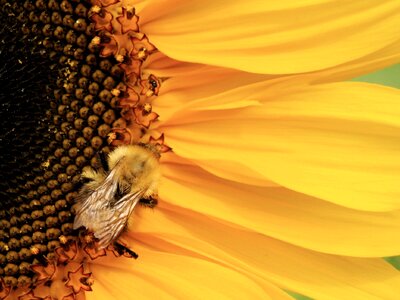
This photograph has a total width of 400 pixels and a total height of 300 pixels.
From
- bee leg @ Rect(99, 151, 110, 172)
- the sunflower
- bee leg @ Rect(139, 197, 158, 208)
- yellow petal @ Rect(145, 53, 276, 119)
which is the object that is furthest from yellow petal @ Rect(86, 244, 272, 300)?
yellow petal @ Rect(145, 53, 276, 119)

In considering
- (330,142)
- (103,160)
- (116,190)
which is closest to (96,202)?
(116,190)

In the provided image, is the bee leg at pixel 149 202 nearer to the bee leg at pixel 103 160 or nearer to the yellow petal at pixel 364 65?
the bee leg at pixel 103 160

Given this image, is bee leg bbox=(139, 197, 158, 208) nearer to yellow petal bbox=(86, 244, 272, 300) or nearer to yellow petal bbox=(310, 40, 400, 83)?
yellow petal bbox=(86, 244, 272, 300)

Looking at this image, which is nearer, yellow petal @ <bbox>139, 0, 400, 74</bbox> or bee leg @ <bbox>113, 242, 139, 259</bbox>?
yellow petal @ <bbox>139, 0, 400, 74</bbox>

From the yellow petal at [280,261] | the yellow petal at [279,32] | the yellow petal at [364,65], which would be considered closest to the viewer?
the yellow petal at [279,32]

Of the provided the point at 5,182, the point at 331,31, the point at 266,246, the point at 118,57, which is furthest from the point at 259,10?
the point at 5,182

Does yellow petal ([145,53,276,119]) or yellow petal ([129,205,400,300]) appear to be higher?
yellow petal ([145,53,276,119])

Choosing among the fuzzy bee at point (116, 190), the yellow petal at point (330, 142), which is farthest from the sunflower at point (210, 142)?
the fuzzy bee at point (116, 190)
